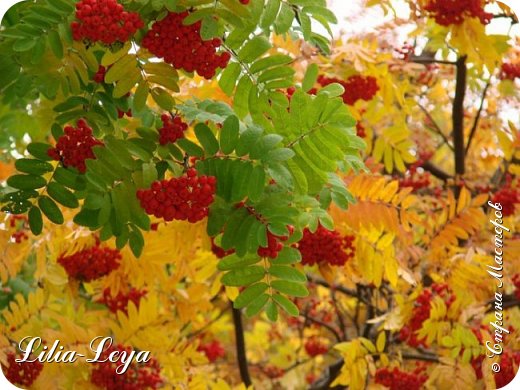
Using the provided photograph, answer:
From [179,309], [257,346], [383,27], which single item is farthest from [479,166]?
[179,309]

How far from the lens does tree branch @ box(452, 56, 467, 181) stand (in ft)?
9.75

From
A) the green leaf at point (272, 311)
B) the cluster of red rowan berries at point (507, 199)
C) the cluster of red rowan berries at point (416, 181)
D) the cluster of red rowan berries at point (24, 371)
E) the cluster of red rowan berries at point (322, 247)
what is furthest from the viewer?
the cluster of red rowan berries at point (416, 181)

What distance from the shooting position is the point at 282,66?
168 cm

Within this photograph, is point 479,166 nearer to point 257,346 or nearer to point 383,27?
point 383,27

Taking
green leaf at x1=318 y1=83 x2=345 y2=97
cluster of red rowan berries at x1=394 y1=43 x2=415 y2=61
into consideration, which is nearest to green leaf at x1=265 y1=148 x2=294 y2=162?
green leaf at x1=318 y1=83 x2=345 y2=97

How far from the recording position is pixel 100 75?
174cm

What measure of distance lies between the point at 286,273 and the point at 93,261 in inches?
33.3

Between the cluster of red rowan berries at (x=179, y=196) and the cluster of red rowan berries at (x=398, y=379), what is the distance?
1.36 metres

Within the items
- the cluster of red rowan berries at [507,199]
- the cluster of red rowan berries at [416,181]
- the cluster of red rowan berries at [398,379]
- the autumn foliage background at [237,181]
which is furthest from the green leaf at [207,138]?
the cluster of red rowan berries at [416,181]

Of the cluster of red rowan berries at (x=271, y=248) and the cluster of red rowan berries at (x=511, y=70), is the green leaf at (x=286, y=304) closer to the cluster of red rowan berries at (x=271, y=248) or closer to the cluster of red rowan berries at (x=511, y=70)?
the cluster of red rowan berries at (x=271, y=248)

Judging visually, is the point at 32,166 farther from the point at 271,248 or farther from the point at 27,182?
A: the point at 271,248

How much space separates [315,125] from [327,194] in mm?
224

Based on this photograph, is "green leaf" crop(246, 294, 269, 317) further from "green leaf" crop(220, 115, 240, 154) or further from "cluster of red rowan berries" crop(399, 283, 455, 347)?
"cluster of red rowan berries" crop(399, 283, 455, 347)

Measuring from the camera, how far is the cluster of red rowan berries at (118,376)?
2.21 meters
